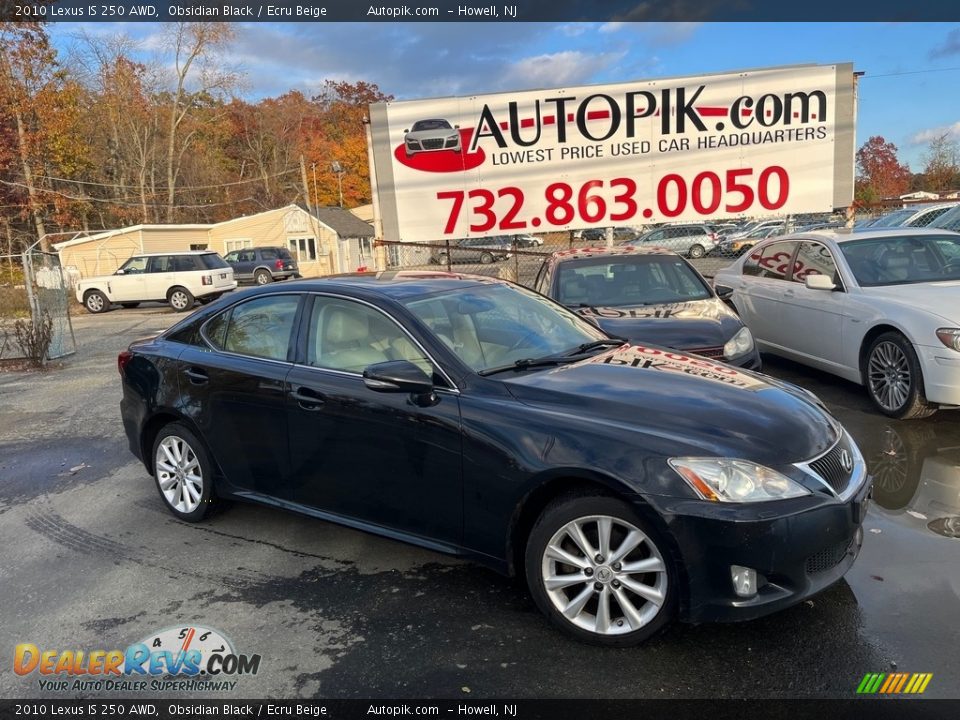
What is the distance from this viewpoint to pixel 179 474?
15.0 ft

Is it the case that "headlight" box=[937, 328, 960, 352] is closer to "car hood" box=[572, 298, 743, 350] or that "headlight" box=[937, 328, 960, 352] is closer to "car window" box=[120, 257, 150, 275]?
"car hood" box=[572, 298, 743, 350]

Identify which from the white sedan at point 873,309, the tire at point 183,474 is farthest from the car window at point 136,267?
the white sedan at point 873,309

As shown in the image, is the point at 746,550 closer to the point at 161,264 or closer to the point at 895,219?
the point at 895,219

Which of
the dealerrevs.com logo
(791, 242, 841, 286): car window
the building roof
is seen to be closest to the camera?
the dealerrevs.com logo

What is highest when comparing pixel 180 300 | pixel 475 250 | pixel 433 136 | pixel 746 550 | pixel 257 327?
pixel 433 136

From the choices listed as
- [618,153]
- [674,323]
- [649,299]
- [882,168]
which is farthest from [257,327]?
[882,168]

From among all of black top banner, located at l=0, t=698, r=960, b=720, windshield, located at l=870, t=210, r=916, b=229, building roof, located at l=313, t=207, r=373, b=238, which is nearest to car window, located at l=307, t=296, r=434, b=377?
black top banner, located at l=0, t=698, r=960, b=720

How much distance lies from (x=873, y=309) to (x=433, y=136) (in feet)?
22.0

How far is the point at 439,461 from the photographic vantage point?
130 inches

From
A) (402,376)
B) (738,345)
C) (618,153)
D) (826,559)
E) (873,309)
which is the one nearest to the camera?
(826,559)

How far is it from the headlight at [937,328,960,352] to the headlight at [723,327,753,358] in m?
1.38

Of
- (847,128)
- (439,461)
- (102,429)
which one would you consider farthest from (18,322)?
(847,128)

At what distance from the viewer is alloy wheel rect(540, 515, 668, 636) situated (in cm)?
283

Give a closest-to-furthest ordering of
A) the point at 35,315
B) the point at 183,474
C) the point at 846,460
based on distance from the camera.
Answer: the point at 846,460, the point at 183,474, the point at 35,315
